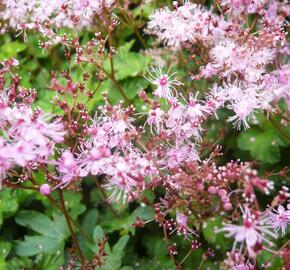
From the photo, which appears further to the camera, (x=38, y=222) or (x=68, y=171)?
(x=38, y=222)

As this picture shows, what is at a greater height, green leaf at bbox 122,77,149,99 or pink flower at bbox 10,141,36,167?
pink flower at bbox 10,141,36,167

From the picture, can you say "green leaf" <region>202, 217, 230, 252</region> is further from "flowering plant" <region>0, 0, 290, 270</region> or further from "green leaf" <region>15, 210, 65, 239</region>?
"green leaf" <region>15, 210, 65, 239</region>

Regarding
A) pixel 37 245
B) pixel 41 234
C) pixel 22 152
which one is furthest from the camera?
pixel 41 234

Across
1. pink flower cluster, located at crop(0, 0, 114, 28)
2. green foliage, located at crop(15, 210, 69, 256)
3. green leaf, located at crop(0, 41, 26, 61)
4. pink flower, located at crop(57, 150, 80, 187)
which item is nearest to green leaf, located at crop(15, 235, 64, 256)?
green foliage, located at crop(15, 210, 69, 256)

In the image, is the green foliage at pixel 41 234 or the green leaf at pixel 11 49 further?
the green leaf at pixel 11 49

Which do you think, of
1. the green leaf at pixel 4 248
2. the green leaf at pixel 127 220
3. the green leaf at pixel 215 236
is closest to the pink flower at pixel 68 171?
the green leaf at pixel 127 220

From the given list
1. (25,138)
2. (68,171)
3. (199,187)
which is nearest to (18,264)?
(68,171)

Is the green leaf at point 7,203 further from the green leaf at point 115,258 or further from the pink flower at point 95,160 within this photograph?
the pink flower at point 95,160

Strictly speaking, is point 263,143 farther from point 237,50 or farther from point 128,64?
point 128,64
